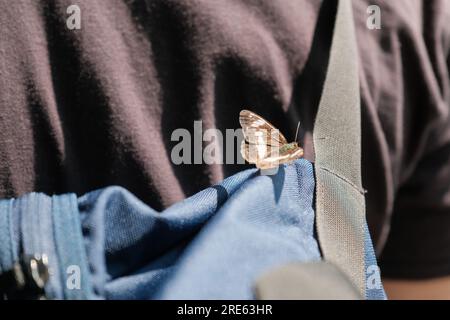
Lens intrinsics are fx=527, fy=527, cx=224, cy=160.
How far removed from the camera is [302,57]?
2.17ft

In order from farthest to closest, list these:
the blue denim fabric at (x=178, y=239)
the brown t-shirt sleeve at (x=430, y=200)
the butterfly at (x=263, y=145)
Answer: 1. the brown t-shirt sleeve at (x=430, y=200)
2. the butterfly at (x=263, y=145)
3. the blue denim fabric at (x=178, y=239)

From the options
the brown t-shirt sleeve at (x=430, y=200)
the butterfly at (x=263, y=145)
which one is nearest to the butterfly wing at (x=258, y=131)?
the butterfly at (x=263, y=145)

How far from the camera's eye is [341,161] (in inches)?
22.7

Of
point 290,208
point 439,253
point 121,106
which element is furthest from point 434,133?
point 121,106

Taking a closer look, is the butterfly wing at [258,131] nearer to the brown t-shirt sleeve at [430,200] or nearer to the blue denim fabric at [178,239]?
the blue denim fabric at [178,239]

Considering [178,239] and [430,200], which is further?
[430,200]

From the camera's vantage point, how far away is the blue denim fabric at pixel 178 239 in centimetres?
46

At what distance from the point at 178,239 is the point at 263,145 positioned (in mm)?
148

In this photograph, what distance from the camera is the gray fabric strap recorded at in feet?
1.76

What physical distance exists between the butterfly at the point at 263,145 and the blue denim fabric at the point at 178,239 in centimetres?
3

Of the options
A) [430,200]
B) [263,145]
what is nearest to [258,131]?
[263,145]

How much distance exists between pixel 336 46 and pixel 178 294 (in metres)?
0.36

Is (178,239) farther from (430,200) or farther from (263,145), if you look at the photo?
(430,200)
